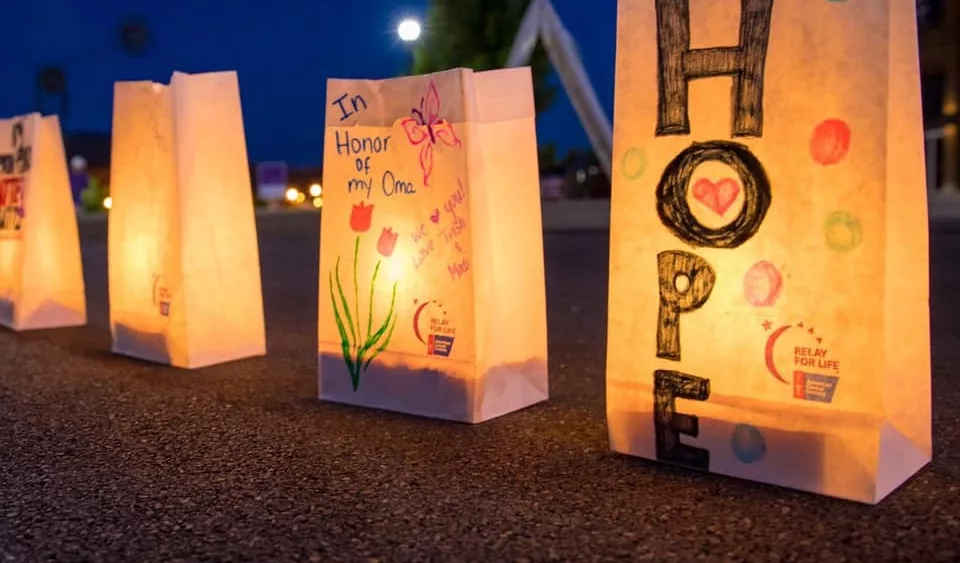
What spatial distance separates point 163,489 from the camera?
2967 mm

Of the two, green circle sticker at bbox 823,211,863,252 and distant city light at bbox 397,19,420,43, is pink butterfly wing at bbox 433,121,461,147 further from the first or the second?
distant city light at bbox 397,19,420,43

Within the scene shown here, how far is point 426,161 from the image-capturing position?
376 cm

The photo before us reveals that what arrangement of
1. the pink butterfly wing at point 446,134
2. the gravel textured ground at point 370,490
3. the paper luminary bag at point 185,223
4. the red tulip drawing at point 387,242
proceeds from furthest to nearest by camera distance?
1. the paper luminary bag at point 185,223
2. the red tulip drawing at point 387,242
3. the pink butterfly wing at point 446,134
4. the gravel textured ground at point 370,490

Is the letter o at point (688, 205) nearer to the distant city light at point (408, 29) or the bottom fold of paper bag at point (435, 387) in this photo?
Answer: the bottom fold of paper bag at point (435, 387)

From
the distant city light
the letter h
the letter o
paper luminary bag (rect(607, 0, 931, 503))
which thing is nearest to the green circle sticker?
paper luminary bag (rect(607, 0, 931, 503))

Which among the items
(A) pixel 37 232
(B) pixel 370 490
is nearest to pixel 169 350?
(A) pixel 37 232

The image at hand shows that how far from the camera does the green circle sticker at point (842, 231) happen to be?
269 cm

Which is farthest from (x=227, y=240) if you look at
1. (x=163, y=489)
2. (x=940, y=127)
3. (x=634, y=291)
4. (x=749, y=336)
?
(x=940, y=127)

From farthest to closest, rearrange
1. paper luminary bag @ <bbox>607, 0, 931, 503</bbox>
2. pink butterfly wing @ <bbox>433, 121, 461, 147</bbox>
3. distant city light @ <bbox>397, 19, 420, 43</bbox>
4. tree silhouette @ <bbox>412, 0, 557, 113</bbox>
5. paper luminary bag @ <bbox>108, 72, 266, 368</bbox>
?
tree silhouette @ <bbox>412, 0, 557, 113</bbox> → distant city light @ <bbox>397, 19, 420, 43</bbox> → paper luminary bag @ <bbox>108, 72, 266, 368</bbox> → pink butterfly wing @ <bbox>433, 121, 461, 147</bbox> → paper luminary bag @ <bbox>607, 0, 931, 503</bbox>

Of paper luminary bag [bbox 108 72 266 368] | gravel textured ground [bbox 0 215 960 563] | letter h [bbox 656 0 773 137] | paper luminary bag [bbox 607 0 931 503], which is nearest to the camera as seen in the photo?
gravel textured ground [bbox 0 215 960 563]

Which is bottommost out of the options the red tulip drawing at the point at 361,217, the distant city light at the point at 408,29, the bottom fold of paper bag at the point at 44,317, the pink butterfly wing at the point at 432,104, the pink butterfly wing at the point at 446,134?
the bottom fold of paper bag at the point at 44,317

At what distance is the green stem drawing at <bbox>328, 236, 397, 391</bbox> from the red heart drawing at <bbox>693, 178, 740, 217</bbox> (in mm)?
1404

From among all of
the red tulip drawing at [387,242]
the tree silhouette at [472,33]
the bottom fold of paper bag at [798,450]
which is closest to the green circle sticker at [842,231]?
the bottom fold of paper bag at [798,450]

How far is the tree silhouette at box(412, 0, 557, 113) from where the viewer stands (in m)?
22.1
